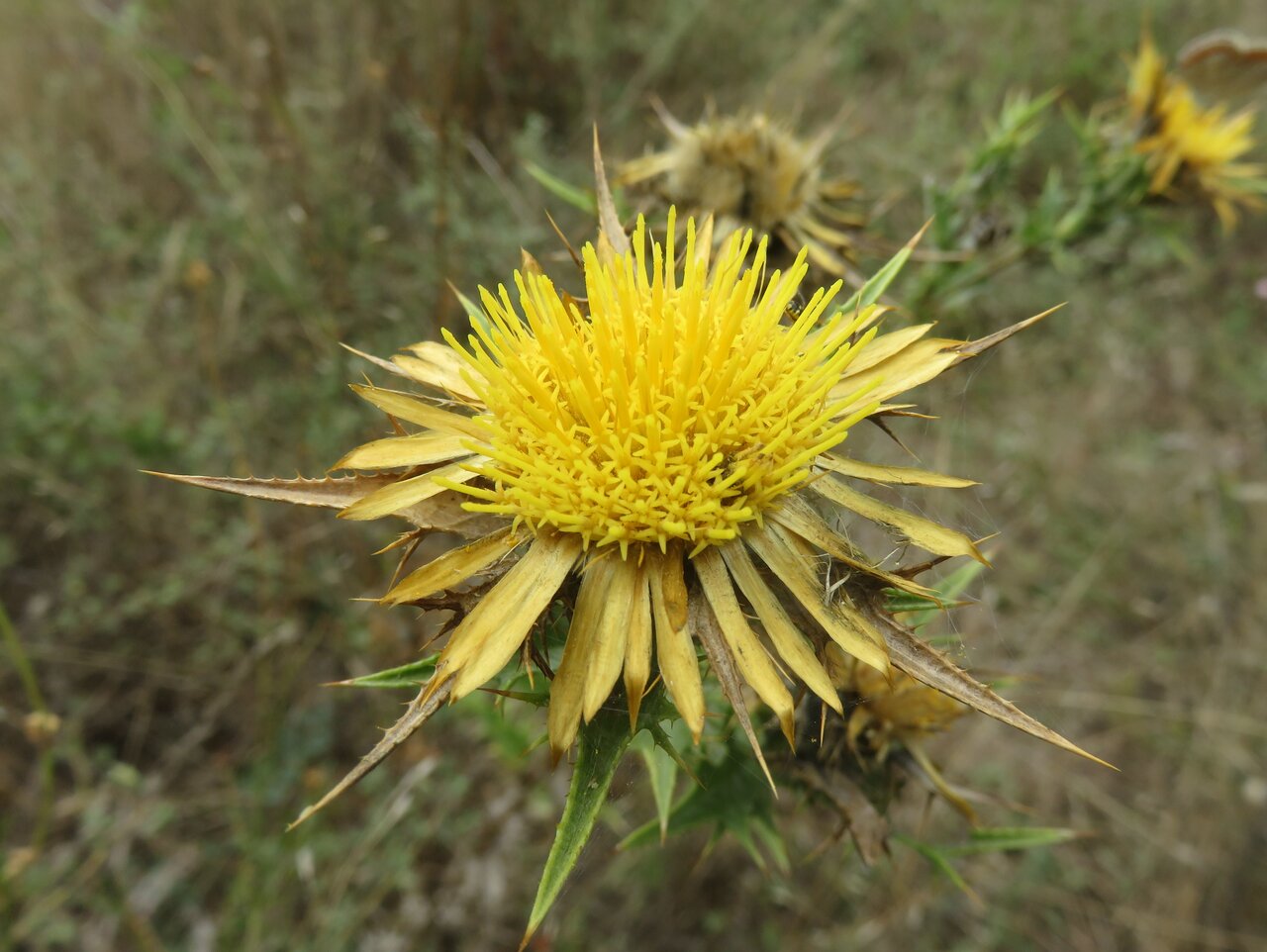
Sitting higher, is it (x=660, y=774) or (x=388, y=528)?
(x=388, y=528)

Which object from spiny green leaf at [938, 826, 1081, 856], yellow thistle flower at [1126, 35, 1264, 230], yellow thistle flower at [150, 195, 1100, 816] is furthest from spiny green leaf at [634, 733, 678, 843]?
yellow thistle flower at [1126, 35, 1264, 230]

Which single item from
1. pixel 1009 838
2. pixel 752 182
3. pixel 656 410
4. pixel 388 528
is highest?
pixel 752 182

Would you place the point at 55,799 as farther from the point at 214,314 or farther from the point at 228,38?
the point at 228,38

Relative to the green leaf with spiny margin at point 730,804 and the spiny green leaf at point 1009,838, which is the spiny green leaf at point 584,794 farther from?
→ the spiny green leaf at point 1009,838

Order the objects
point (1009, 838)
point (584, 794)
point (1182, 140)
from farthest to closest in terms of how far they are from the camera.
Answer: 1. point (1182, 140)
2. point (1009, 838)
3. point (584, 794)

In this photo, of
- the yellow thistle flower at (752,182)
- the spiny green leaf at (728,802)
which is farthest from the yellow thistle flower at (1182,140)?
the spiny green leaf at (728,802)

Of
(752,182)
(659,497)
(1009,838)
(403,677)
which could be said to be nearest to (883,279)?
(659,497)

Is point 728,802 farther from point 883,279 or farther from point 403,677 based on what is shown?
point 883,279
